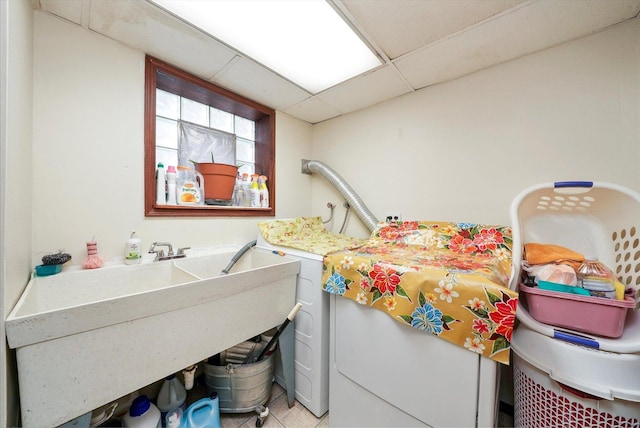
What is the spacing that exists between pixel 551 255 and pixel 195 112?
2.39 meters

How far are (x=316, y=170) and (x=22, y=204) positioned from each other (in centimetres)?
181

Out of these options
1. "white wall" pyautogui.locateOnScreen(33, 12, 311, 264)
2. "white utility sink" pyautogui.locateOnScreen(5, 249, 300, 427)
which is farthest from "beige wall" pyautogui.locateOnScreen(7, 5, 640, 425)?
"white utility sink" pyautogui.locateOnScreen(5, 249, 300, 427)

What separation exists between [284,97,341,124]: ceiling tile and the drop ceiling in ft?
1.15

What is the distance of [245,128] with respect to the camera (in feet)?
6.68

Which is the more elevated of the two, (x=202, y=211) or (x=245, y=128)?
(x=245, y=128)

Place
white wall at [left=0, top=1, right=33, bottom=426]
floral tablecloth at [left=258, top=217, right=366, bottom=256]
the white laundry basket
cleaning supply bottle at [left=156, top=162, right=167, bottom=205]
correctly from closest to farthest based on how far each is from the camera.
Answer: white wall at [left=0, top=1, right=33, bottom=426]
the white laundry basket
cleaning supply bottle at [left=156, top=162, right=167, bottom=205]
floral tablecloth at [left=258, top=217, right=366, bottom=256]

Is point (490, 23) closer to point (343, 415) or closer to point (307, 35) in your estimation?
point (307, 35)

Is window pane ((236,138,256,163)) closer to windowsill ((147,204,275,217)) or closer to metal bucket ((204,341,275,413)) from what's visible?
windowsill ((147,204,275,217))

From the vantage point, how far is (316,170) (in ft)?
7.19

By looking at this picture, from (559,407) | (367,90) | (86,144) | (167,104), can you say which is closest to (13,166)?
(86,144)

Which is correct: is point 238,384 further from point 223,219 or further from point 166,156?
point 166,156

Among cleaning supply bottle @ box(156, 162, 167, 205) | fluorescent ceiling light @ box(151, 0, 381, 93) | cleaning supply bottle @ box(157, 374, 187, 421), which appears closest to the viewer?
fluorescent ceiling light @ box(151, 0, 381, 93)

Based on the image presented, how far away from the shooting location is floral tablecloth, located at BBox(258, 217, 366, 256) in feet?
4.95

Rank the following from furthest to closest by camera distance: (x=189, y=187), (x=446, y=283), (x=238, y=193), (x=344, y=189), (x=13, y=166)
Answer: (x=344, y=189) < (x=238, y=193) < (x=189, y=187) < (x=446, y=283) < (x=13, y=166)
